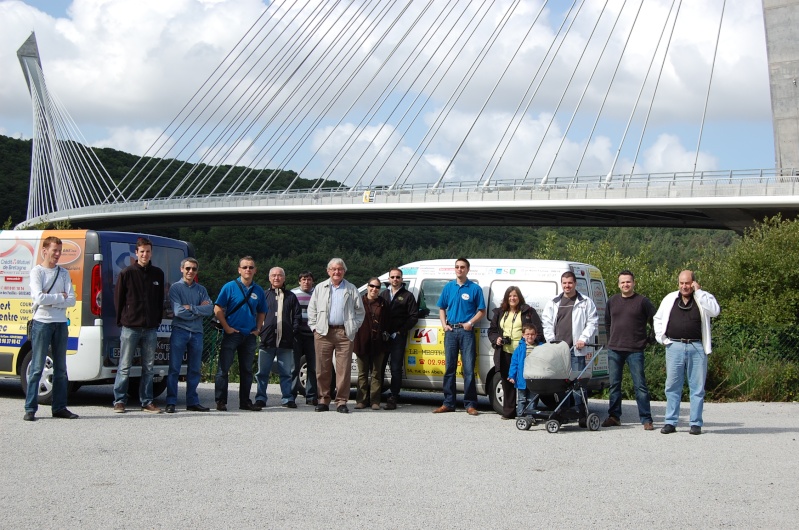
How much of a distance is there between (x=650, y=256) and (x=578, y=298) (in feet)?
72.7

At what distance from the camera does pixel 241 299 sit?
32.2 ft

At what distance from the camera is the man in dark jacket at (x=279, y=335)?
396 inches

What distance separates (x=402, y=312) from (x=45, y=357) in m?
3.67

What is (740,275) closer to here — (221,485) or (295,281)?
(221,485)

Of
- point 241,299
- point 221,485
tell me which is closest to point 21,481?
point 221,485

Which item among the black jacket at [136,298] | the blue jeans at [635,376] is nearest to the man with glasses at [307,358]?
the black jacket at [136,298]

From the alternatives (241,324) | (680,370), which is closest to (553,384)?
(680,370)

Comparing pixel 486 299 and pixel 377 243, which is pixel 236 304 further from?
pixel 377 243

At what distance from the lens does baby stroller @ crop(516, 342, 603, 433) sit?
863cm

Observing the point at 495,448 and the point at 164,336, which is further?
the point at 164,336

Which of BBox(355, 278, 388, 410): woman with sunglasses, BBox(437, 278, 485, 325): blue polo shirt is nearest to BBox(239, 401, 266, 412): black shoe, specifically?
BBox(355, 278, 388, 410): woman with sunglasses

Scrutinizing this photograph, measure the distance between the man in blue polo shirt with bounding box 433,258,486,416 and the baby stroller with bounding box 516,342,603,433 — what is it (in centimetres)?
99

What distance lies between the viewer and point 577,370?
9.03 m

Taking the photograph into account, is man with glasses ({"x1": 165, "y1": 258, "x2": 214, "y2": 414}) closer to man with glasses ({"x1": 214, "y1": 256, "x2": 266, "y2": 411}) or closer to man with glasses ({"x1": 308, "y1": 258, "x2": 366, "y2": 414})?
man with glasses ({"x1": 214, "y1": 256, "x2": 266, "y2": 411})
